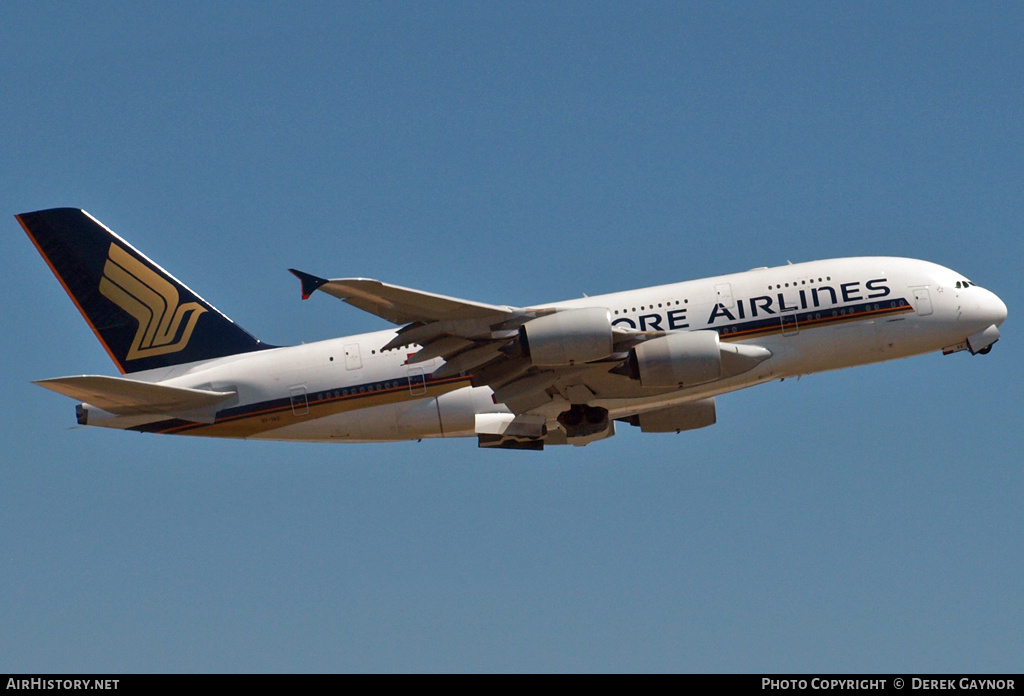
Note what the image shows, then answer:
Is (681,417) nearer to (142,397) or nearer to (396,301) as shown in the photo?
(396,301)

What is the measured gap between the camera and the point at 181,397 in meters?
40.1

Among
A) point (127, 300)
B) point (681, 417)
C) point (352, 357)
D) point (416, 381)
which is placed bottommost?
point (681, 417)

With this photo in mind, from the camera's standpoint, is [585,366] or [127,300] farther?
[127,300]

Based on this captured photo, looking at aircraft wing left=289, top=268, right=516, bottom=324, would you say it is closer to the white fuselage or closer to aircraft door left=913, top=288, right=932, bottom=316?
the white fuselage

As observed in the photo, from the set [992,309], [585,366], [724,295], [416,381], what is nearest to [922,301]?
[992,309]

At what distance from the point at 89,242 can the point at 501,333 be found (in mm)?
17876

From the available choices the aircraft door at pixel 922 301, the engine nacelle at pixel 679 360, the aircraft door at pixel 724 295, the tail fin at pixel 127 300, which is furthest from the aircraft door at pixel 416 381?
the aircraft door at pixel 922 301

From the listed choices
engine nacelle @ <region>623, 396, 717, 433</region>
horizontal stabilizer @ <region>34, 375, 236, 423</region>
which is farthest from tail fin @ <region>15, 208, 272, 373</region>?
engine nacelle @ <region>623, 396, 717, 433</region>

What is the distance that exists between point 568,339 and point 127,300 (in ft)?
58.4

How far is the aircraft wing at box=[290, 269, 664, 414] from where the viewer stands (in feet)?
111

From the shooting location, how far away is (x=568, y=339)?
3559 centimetres

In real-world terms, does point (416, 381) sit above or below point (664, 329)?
below

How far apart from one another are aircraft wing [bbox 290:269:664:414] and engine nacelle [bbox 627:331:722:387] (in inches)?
24.6

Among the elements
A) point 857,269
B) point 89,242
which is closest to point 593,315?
point 857,269
